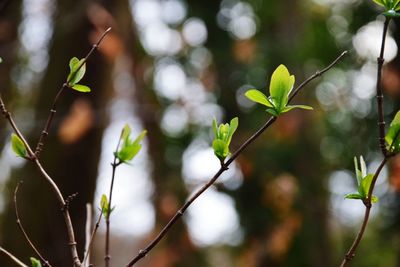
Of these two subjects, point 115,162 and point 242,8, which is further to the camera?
point 242,8

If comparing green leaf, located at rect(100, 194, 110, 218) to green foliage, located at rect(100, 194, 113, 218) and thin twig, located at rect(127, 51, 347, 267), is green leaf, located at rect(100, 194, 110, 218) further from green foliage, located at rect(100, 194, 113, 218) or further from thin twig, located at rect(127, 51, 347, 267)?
thin twig, located at rect(127, 51, 347, 267)

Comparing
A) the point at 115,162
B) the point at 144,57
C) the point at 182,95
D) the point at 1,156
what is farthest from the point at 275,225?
the point at 115,162

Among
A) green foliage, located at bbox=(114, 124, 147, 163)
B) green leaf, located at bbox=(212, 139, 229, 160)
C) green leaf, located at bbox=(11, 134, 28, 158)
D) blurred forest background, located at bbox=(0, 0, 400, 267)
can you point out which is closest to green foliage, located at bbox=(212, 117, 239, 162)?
green leaf, located at bbox=(212, 139, 229, 160)

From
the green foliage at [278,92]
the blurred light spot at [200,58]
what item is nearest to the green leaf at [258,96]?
the green foliage at [278,92]

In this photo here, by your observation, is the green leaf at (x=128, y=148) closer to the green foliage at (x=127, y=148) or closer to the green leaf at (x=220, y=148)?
the green foliage at (x=127, y=148)

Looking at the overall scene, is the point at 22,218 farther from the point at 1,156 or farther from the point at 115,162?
the point at 115,162

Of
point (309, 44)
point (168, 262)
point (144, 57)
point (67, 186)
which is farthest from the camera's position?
point (144, 57)
